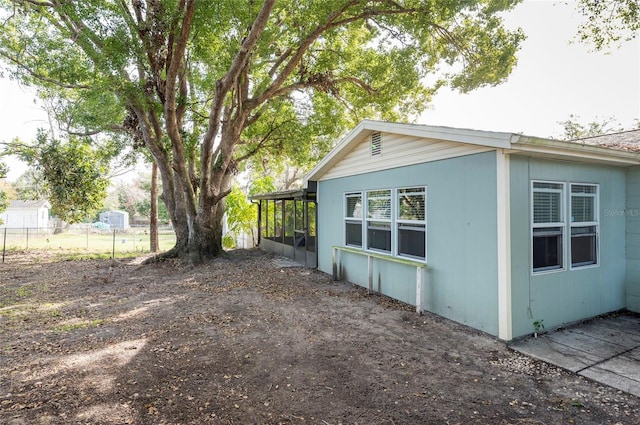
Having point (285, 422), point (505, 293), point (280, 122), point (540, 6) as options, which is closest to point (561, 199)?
point (505, 293)

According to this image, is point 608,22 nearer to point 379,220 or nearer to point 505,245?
point 505,245

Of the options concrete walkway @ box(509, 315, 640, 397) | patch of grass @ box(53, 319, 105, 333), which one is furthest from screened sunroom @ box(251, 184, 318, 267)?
concrete walkway @ box(509, 315, 640, 397)

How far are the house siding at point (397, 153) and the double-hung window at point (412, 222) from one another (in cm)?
56

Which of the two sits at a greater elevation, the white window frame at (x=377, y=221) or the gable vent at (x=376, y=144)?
the gable vent at (x=376, y=144)

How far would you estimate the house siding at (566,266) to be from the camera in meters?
4.24

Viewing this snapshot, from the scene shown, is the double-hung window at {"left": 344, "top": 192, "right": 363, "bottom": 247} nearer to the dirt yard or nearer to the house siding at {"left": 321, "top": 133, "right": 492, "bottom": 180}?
the house siding at {"left": 321, "top": 133, "right": 492, "bottom": 180}

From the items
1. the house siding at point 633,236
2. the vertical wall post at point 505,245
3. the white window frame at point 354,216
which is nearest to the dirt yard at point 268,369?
the vertical wall post at point 505,245

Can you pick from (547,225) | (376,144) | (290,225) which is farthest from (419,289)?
(290,225)

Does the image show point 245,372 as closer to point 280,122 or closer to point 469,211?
point 469,211

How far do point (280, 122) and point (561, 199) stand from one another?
9.87 meters

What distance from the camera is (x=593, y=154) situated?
14.8 feet

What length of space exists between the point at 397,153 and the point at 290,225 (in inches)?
256

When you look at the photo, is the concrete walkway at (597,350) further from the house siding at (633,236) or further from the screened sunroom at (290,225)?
the screened sunroom at (290,225)

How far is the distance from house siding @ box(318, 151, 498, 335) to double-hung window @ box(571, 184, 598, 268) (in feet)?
5.21
